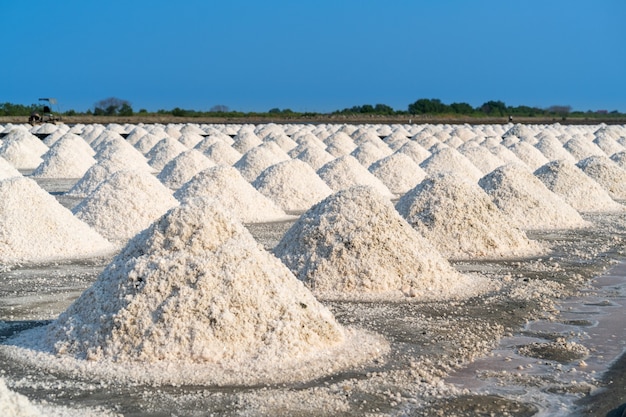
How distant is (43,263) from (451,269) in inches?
178

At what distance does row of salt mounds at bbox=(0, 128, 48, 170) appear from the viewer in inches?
963

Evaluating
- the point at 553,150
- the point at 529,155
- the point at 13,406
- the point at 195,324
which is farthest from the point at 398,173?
the point at 13,406

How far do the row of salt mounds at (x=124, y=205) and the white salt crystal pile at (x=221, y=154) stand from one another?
897 centimetres

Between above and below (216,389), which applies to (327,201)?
above

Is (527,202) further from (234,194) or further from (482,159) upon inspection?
(482,159)

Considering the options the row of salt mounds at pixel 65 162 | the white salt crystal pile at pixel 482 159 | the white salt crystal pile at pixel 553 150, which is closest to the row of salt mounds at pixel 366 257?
the white salt crystal pile at pixel 482 159

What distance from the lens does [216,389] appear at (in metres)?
5.45

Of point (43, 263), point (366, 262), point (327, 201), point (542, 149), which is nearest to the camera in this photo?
point (366, 262)

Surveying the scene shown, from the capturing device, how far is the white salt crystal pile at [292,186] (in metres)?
15.8

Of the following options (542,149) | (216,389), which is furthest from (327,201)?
(542,149)

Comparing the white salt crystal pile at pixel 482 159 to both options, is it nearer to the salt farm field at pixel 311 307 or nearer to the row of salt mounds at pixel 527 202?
the row of salt mounds at pixel 527 202

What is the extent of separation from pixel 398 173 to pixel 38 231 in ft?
33.2

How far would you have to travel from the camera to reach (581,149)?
25.7 m

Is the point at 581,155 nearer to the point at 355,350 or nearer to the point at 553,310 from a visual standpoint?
the point at 553,310
